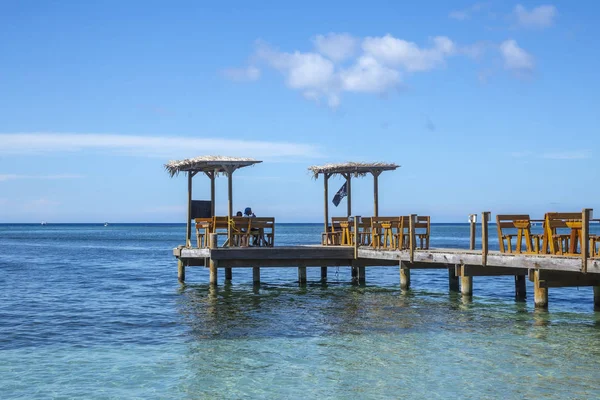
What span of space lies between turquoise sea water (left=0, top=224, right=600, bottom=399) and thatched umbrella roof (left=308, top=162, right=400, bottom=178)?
438 centimetres

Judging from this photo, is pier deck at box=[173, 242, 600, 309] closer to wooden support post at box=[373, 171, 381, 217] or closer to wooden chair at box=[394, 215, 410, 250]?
wooden chair at box=[394, 215, 410, 250]

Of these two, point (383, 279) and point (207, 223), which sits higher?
point (207, 223)

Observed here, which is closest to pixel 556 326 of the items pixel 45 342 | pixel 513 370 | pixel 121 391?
pixel 513 370

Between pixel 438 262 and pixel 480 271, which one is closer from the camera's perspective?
pixel 480 271

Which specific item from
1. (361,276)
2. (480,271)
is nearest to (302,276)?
(361,276)

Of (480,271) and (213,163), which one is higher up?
(213,163)

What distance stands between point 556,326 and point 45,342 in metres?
10.8

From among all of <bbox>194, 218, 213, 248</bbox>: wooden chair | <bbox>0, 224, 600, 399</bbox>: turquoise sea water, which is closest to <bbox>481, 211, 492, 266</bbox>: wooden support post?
<bbox>0, 224, 600, 399</bbox>: turquoise sea water

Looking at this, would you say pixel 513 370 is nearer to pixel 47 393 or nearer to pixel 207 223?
pixel 47 393

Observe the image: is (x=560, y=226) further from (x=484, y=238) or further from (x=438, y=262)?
(x=438, y=262)

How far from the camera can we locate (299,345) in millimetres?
14578

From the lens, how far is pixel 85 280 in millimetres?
31938

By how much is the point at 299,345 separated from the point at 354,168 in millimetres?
12717

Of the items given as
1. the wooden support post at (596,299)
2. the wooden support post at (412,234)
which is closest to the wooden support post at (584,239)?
the wooden support post at (596,299)
